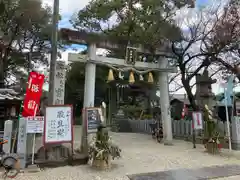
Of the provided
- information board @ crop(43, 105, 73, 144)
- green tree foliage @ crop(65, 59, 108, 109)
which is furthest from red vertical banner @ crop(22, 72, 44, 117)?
green tree foliage @ crop(65, 59, 108, 109)

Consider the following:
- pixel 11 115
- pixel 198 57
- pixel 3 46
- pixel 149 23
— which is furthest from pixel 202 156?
pixel 3 46

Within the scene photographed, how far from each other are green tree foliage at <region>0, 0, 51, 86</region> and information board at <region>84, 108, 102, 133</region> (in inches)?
317

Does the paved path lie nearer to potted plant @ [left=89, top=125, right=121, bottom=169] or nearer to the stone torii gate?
potted plant @ [left=89, top=125, right=121, bottom=169]

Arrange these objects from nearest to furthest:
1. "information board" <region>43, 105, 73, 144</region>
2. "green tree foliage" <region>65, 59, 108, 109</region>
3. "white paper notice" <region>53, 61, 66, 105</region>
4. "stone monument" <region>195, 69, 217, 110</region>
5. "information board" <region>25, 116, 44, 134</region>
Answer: "information board" <region>25, 116, 44, 134</region>
"information board" <region>43, 105, 73, 144</region>
"white paper notice" <region>53, 61, 66, 105</region>
"stone monument" <region>195, 69, 217, 110</region>
"green tree foliage" <region>65, 59, 108, 109</region>

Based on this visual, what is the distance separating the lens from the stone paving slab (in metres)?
4.96

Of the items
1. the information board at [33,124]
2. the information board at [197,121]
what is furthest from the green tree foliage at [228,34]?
the information board at [33,124]

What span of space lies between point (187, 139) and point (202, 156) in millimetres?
3666

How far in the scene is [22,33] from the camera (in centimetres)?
1606

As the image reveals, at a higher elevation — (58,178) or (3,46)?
(3,46)

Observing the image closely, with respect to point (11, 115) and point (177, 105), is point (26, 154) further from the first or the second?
point (177, 105)

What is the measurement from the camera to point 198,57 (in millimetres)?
13023

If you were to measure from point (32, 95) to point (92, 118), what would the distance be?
1.92 meters

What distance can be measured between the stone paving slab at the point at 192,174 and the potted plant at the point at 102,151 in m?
0.85

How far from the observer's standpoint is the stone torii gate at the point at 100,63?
25.4 feet
